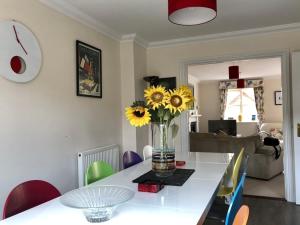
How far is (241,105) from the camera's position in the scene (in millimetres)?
9398

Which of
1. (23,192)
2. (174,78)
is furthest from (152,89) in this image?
(174,78)

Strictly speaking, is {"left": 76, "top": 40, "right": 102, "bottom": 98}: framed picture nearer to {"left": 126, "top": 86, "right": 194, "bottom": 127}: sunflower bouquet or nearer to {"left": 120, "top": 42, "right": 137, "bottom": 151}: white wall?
{"left": 120, "top": 42, "right": 137, "bottom": 151}: white wall

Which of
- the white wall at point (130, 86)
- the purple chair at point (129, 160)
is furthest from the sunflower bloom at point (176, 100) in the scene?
the white wall at point (130, 86)

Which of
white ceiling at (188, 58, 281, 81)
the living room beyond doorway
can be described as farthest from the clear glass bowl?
white ceiling at (188, 58, 281, 81)

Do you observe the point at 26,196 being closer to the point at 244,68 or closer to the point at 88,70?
the point at 88,70

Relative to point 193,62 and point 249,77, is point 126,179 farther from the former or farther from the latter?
point 249,77

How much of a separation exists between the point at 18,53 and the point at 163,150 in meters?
1.46

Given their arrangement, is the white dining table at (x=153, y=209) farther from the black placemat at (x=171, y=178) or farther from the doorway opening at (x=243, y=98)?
the doorway opening at (x=243, y=98)

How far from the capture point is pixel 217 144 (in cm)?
492

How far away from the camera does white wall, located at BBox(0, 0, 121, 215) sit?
222 cm

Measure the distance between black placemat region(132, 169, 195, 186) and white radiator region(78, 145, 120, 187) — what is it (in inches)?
45.6

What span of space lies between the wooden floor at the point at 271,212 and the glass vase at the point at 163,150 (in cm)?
116

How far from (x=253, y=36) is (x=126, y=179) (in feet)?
9.69

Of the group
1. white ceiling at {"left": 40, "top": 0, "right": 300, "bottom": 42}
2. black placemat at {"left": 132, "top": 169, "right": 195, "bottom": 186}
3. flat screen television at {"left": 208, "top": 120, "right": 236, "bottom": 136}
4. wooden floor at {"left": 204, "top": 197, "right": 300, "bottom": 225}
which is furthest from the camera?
flat screen television at {"left": 208, "top": 120, "right": 236, "bottom": 136}
